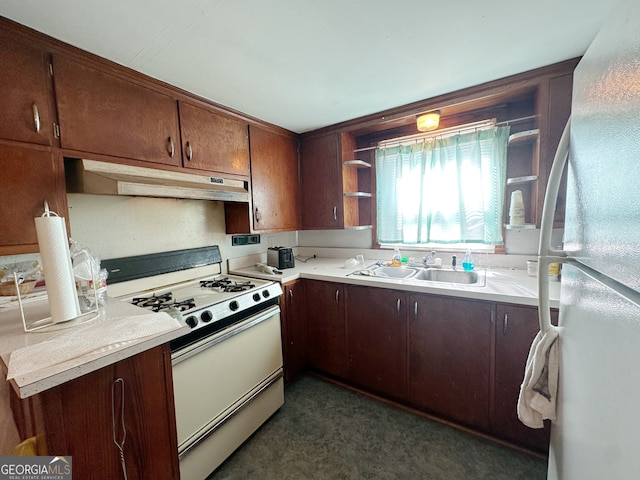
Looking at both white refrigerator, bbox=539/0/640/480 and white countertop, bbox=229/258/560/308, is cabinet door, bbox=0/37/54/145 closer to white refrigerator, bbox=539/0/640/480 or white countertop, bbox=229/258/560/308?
white countertop, bbox=229/258/560/308

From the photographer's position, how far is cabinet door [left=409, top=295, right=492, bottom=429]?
148cm

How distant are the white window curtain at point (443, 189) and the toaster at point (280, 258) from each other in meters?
0.89

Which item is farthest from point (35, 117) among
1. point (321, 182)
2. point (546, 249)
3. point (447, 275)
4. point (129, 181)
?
point (447, 275)

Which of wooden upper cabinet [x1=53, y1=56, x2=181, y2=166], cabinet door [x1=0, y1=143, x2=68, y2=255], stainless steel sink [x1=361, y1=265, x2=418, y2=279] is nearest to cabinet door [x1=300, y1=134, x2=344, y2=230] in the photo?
stainless steel sink [x1=361, y1=265, x2=418, y2=279]

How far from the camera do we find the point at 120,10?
1.00 meters

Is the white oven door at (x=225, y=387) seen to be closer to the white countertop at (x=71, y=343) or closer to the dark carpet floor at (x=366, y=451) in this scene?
the dark carpet floor at (x=366, y=451)

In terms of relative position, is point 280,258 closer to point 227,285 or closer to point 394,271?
point 227,285

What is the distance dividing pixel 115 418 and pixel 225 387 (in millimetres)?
616

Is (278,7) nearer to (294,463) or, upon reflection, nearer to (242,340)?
(242,340)

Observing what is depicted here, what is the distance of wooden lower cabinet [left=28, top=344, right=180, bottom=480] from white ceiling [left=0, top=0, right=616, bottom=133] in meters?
1.34

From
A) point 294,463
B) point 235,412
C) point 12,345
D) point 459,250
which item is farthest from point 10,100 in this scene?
point 459,250

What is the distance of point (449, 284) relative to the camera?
1617 mm

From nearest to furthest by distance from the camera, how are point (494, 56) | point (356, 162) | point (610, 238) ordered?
point (610, 238), point (494, 56), point (356, 162)

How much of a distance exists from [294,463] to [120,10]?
2.27m
